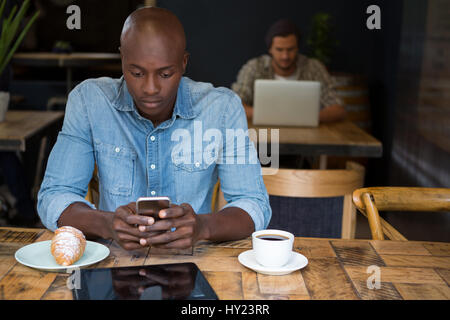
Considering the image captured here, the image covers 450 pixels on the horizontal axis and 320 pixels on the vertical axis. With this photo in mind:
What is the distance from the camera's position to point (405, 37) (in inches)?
144

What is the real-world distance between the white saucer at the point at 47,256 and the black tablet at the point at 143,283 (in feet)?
0.13

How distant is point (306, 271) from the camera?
3.62 feet

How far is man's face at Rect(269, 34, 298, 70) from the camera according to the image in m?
3.54

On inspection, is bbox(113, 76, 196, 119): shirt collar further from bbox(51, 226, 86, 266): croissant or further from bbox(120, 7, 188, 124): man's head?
bbox(51, 226, 86, 266): croissant

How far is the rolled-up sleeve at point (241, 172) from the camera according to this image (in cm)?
147

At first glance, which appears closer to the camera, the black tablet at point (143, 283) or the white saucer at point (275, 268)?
the black tablet at point (143, 283)

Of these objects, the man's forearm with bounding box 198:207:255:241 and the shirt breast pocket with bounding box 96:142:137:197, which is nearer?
the man's forearm with bounding box 198:207:255:241

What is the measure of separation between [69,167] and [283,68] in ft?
7.91

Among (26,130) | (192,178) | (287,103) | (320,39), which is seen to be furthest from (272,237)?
(320,39)

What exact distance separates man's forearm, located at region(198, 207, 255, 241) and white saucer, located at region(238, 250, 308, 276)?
102 millimetres

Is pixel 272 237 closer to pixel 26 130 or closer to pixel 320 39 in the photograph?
pixel 26 130

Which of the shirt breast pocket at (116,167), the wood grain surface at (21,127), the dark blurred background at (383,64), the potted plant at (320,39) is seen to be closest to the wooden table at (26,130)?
the wood grain surface at (21,127)

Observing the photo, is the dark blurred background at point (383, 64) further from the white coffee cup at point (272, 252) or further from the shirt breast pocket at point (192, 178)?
the white coffee cup at point (272, 252)

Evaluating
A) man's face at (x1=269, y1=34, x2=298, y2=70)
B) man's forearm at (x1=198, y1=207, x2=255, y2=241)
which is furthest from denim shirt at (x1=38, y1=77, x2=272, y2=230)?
man's face at (x1=269, y1=34, x2=298, y2=70)
